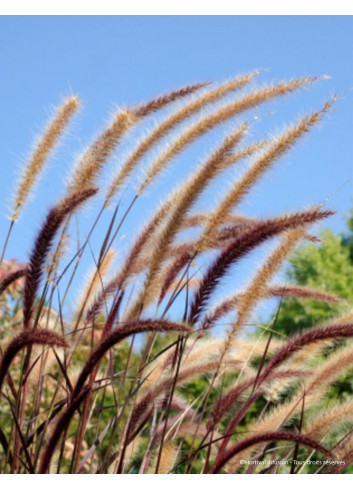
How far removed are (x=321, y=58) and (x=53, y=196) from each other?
1147 mm

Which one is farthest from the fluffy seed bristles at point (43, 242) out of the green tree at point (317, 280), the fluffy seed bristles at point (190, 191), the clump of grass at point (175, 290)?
the green tree at point (317, 280)

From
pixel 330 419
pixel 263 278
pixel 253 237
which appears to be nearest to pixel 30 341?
pixel 253 237

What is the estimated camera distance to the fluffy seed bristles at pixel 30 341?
1279 mm

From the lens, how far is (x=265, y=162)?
1929 millimetres

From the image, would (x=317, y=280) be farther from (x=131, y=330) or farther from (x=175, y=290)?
(x=131, y=330)

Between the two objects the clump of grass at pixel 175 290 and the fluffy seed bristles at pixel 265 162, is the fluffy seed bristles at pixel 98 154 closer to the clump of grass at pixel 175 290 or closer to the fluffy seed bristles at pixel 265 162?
the clump of grass at pixel 175 290

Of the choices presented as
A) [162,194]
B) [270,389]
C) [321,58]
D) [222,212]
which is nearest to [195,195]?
[222,212]

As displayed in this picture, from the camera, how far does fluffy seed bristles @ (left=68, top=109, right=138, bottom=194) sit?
6.92 ft

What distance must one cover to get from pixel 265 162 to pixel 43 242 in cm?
57

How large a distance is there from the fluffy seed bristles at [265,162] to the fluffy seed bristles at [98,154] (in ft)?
1.19

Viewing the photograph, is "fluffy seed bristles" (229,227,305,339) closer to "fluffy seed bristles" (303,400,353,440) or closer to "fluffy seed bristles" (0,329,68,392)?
"fluffy seed bristles" (303,400,353,440)

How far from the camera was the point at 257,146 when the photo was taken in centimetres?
212

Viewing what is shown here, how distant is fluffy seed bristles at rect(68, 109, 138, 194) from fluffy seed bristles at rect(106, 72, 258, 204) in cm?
7
